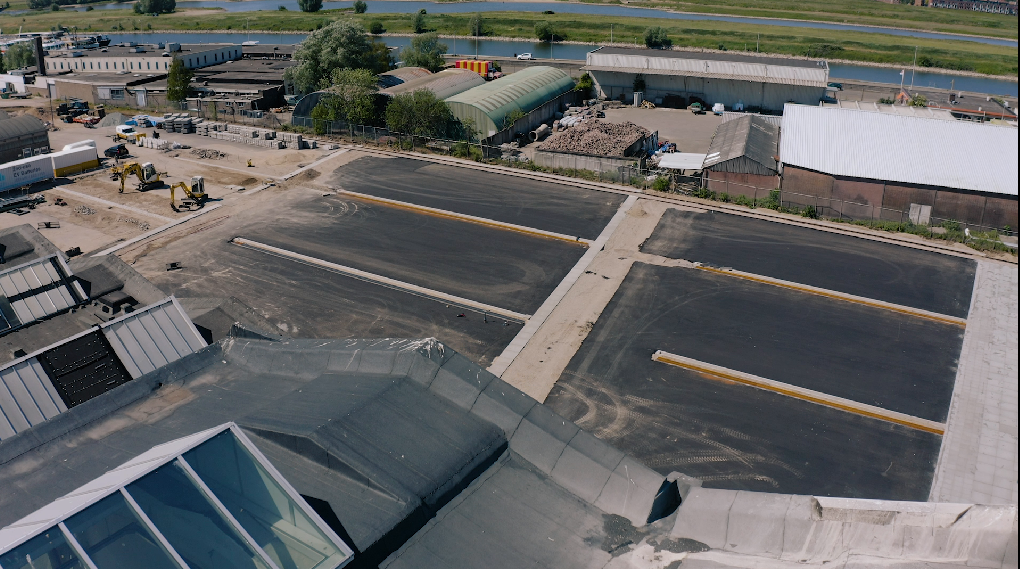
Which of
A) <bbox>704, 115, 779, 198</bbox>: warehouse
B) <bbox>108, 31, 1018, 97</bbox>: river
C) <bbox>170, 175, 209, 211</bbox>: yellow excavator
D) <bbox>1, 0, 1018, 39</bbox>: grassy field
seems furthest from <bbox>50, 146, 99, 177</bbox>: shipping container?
<bbox>1, 0, 1018, 39</bbox>: grassy field

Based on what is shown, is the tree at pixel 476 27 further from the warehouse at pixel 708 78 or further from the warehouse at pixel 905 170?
the warehouse at pixel 905 170

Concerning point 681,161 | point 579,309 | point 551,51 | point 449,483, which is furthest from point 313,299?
point 551,51

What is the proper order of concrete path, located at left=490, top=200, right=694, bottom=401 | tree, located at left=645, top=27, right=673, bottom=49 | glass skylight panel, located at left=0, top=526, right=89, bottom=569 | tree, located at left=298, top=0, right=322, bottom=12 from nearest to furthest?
glass skylight panel, located at left=0, top=526, right=89, bottom=569 → concrete path, located at left=490, top=200, right=694, bottom=401 → tree, located at left=645, top=27, right=673, bottom=49 → tree, located at left=298, top=0, right=322, bottom=12

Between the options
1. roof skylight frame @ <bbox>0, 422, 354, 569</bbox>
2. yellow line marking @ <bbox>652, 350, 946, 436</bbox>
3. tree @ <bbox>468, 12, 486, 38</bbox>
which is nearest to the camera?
roof skylight frame @ <bbox>0, 422, 354, 569</bbox>

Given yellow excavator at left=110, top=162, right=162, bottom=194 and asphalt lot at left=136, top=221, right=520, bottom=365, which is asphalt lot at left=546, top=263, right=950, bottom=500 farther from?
yellow excavator at left=110, top=162, right=162, bottom=194

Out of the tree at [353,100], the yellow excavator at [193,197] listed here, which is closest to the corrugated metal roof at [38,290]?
the yellow excavator at [193,197]

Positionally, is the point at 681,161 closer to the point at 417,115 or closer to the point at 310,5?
the point at 417,115

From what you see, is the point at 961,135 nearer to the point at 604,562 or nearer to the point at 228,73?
the point at 604,562
